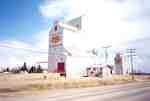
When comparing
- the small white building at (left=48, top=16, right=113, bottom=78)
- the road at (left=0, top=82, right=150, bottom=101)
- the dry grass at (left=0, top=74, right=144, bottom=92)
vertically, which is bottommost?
the dry grass at (left=0, top=74, right=144, bottom=92)

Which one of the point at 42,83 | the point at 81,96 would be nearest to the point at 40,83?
the point at 42,83

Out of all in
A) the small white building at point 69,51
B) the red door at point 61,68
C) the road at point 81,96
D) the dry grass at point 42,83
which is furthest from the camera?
the red door at point 61,68

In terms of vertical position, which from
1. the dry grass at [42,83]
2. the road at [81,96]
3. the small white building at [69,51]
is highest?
the small white building at [69,51]

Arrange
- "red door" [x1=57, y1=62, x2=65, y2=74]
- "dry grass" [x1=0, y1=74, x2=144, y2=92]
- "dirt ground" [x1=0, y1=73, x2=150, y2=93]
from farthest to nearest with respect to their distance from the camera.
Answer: "red door" [x1=57, y1=62, x2=65, y2=74] < "dry grass" [x1=0, y1=74, x2=144, y2=92] < "dirt ground" [x1=0, y1=73, x2=150, y2=93]

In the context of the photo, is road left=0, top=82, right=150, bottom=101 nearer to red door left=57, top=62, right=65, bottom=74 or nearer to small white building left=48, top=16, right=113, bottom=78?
small white building left=48, top=16, right=113, bottom=78

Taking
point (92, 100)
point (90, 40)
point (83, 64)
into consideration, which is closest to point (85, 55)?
point (83, 64)

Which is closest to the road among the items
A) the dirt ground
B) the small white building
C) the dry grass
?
the dirt ground

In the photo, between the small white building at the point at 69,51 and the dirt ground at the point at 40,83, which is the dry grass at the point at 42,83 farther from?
the small white building at the point at 69,51

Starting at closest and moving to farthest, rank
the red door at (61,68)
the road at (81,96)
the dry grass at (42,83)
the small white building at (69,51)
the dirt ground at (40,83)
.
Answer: the road at (81,96)
the dirt ground at (40,83)
the dry grass at (42,83)
the small white building at (69,51)
the red door at (61,68)

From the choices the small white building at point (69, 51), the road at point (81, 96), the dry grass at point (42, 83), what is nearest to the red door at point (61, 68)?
the small white building at point (69, 51)

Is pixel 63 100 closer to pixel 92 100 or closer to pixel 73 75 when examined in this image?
pixel 92 100

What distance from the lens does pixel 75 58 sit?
141ft

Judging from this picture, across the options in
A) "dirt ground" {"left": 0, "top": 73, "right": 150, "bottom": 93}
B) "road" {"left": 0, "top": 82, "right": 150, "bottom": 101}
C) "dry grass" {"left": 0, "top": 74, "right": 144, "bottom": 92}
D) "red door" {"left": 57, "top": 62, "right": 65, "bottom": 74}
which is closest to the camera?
"road" {"left": 0, "top": 82, "right": 150, "bottom": 101}

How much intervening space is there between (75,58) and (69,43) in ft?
17.4
